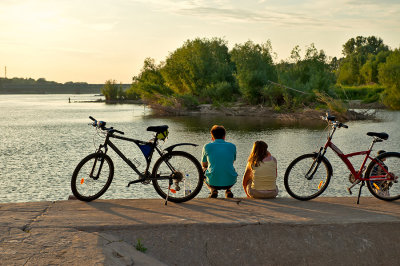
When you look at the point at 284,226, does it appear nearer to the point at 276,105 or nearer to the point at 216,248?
the point at 216,248

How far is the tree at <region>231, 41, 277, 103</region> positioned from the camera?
6116 cm

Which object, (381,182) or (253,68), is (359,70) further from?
(381,182)

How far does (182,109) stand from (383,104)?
32672mm

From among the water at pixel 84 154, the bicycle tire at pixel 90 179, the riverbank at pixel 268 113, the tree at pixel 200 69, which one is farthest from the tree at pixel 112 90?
the bicycle tire at pixel 90 179

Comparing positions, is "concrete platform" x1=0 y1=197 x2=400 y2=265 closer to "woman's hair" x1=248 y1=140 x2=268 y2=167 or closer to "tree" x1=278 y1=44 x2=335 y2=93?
"woman's hair" x1=248 y1=140 x2=268 y2=167

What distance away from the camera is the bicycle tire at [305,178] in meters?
7.06

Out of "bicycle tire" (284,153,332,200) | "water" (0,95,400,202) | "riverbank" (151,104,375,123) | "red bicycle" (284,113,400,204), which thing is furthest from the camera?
"riverbank" (151,104,375,123)

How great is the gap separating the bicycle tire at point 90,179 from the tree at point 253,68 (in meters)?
54.0

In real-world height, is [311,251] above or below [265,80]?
below

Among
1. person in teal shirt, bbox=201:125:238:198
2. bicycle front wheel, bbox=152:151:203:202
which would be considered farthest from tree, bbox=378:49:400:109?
bicycle front wheel, bbox=152:151:203:202

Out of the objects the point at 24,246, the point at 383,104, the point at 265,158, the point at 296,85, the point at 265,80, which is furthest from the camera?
the point at 383,104

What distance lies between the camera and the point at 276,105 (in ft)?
186

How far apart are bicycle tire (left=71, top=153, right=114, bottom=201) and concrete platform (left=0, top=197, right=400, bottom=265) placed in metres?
0.88

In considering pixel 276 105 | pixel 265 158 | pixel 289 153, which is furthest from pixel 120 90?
pixel 265 158
